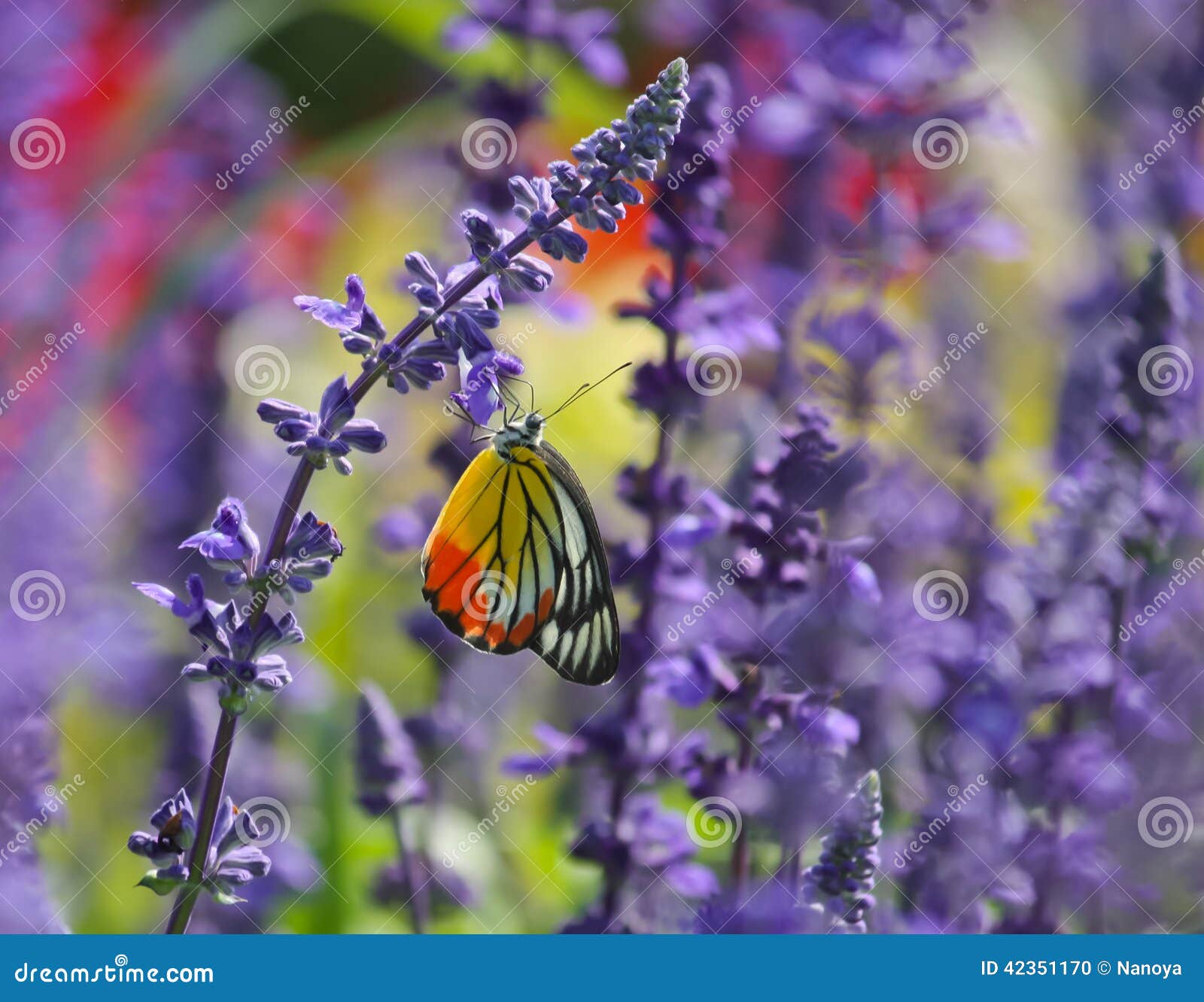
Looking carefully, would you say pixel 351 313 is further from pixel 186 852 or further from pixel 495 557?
pixel 495 557

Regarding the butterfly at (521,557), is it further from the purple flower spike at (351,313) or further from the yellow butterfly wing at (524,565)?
the purple flower spike at (351,313)

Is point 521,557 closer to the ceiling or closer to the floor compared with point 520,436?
closer to the floor

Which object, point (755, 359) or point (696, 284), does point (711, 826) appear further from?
point (755, 359)

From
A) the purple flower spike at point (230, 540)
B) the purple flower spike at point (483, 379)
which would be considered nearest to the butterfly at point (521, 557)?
the purple flower spike at point (483, 379)

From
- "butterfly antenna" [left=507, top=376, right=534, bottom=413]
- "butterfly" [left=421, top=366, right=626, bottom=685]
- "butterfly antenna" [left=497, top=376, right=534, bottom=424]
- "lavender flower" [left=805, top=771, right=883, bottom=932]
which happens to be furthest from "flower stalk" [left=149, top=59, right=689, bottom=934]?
"lavender flower" [left=805, top=771, right=883, bottom=932]

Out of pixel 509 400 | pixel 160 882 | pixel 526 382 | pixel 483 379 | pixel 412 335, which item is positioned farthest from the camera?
pixel 509 400

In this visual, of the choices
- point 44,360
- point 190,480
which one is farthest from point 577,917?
point 44,360

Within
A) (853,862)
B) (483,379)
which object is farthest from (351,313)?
(853,862)
